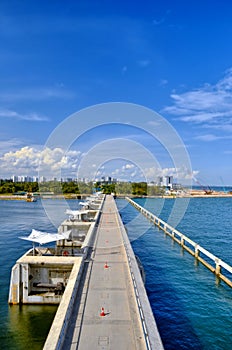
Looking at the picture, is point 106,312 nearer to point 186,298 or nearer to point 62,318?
point 62,318

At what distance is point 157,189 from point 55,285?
132973 millimetres

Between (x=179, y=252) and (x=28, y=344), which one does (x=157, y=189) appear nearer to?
(x=179, y=252)

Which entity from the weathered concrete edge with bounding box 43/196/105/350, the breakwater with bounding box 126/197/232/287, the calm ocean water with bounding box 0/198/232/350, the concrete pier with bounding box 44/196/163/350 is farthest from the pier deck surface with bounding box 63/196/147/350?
the breakwater with bounding box 126/197/232/287

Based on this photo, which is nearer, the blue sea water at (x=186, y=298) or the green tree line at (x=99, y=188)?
the blue sea water at (x=186, y=298)

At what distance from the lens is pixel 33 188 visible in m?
138

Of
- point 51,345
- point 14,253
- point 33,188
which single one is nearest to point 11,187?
point 33,188

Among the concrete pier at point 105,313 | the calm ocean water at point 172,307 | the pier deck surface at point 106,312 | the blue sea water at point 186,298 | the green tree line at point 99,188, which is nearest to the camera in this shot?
the concrete pier at point 105,313

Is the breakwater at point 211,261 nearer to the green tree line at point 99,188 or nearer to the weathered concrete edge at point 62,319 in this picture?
the weathered concrete edge at point 62,319

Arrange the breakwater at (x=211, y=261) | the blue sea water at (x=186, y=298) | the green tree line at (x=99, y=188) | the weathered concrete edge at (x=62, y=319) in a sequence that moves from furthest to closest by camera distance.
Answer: the green tree line at (x=99, y=188)
the breakwater at (x=211, y=261)
the blue sea water at (x=186, y=298)
the weathered concrete edge at (x=62, y=319)

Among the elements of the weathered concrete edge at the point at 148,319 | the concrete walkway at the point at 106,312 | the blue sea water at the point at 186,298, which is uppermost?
the weathered concrete edge at the point at 148,319

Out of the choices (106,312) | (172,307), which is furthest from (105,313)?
(172,307)

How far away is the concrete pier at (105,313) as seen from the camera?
862cm

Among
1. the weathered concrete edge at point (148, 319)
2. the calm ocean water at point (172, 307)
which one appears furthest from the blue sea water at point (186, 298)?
the weathered concrete edge at point (148, 319)

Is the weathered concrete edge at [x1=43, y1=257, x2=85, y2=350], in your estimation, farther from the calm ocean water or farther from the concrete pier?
the calm ocean water
